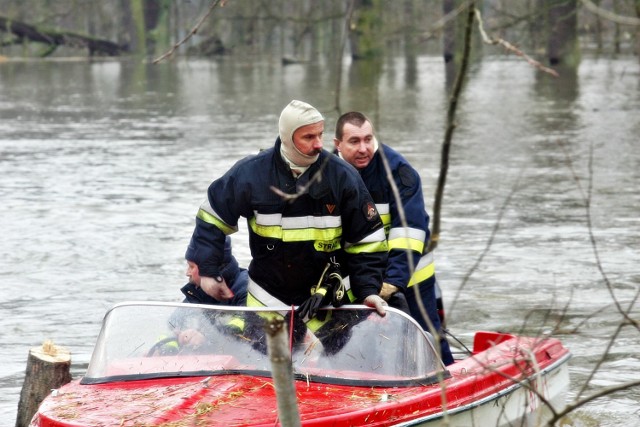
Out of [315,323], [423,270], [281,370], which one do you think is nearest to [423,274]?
[423,270]

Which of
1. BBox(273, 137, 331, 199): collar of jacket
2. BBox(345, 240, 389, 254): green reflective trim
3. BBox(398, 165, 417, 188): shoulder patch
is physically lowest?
BBox(345, 240, 389, 254): green reflective trim

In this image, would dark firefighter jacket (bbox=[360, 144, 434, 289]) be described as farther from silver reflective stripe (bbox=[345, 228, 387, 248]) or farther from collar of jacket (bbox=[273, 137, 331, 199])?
collar of jacket (bbox=[273, 137, 331, 199])

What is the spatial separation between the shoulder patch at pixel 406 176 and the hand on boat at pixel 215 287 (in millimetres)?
1212

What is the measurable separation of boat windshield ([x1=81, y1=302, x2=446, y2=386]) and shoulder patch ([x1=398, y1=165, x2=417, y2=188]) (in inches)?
48.4

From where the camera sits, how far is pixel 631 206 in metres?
16.6

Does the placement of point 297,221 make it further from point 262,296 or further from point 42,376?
point 42,376

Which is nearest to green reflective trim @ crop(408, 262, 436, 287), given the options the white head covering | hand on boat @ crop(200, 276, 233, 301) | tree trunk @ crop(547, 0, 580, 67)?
hand on boat @ crop(200, 276, 233, 301)

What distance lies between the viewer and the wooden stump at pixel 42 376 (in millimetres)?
6914

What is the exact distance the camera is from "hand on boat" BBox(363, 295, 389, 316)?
6004mm

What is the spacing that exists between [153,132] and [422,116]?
6.45m

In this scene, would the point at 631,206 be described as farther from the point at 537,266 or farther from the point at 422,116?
the point at 422,116

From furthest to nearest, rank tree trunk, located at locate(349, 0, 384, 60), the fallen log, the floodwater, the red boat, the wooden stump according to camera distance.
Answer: the fallen log < tree trunk, located at locate(349, 0, 384, 60) < the floodwater < the wooden stump < the red boat

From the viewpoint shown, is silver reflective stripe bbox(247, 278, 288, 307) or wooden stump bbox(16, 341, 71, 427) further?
wooden stump bbox(16, 341, 71, 427)

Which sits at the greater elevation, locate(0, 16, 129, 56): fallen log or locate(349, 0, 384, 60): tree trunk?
locate(349, 0, 384, 60): tree trunk
